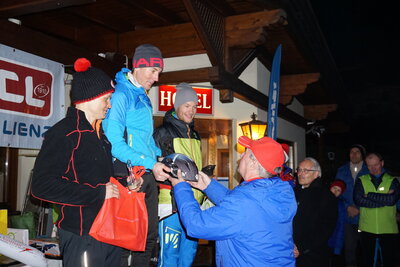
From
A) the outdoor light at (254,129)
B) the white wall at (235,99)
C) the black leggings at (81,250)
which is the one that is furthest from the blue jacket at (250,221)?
the white wall at (235,99)

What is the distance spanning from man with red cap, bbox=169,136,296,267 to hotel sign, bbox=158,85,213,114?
16.8 feet

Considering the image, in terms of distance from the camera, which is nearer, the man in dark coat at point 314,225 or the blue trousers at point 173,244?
the blue trousers at point 173,244

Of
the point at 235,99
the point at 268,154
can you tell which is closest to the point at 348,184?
the point at 235,99

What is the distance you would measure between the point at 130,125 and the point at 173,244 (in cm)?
116

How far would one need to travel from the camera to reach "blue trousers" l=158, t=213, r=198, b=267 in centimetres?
309

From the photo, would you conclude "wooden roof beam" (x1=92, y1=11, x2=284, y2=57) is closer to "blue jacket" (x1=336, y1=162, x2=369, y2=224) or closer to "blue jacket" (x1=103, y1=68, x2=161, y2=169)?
"blue jacket" (x1=336, y1=162, x2=369, y2=224)

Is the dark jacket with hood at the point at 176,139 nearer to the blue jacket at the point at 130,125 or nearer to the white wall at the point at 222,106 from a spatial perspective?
the blue jacket at the point at 130,125

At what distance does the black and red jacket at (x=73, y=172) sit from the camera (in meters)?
1.86

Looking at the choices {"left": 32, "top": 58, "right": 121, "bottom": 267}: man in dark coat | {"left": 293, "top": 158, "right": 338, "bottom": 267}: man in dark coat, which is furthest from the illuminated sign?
{"left": 293, "top": 158, "right": 338, "bottom": 267}: man in dark coat

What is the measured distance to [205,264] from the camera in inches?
237

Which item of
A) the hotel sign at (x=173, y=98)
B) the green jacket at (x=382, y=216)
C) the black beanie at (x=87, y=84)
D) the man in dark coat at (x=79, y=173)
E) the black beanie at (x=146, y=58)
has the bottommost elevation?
the green jacket at (x=382, y=216)

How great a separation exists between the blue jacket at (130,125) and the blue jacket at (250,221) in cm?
42

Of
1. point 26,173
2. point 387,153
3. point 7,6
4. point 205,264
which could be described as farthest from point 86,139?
point 387,153

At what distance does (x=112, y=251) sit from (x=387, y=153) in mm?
26097
